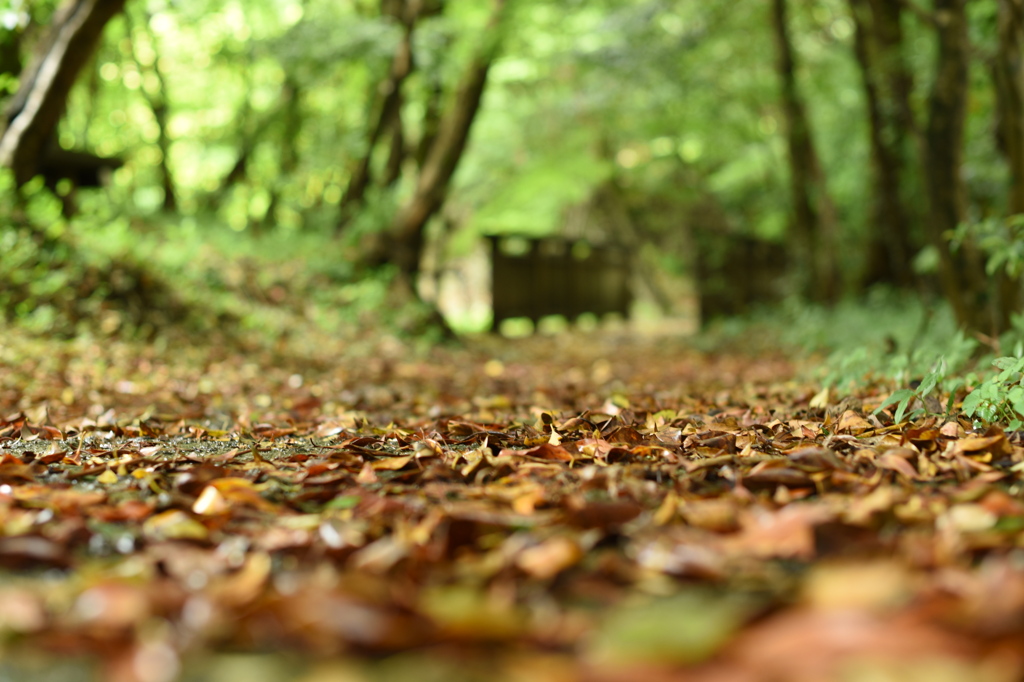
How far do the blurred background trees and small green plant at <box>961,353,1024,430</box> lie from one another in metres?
1.24

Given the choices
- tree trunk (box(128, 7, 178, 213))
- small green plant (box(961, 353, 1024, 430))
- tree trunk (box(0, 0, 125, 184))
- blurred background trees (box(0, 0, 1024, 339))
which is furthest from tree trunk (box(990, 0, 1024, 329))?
tree trunk (box(128, 7, 178, 213))

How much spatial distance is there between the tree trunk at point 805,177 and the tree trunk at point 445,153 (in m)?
3.47

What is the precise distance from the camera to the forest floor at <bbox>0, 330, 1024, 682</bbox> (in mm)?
944

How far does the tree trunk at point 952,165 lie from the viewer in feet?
15.6

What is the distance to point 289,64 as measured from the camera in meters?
9.66

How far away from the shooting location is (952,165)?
4.81 m

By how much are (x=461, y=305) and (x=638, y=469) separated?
61.9 feet

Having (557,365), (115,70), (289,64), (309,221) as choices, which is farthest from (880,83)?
(115,70)

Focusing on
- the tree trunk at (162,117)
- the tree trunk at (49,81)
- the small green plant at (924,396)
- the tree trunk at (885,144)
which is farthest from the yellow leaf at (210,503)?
the tree trunk at (162,117)

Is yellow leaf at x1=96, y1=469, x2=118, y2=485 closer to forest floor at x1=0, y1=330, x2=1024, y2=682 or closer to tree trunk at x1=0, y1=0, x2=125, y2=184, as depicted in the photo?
forest floor at x1=0, y1=330, x2=1024, y2=682

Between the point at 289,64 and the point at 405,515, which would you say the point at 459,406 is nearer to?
the point at 405,515

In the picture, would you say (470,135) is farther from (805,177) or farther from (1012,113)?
(1012,113)

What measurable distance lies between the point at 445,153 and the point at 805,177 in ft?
15.4

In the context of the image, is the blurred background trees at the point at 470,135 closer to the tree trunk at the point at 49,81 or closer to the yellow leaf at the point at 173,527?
the tree trunk at the point at 49,81
